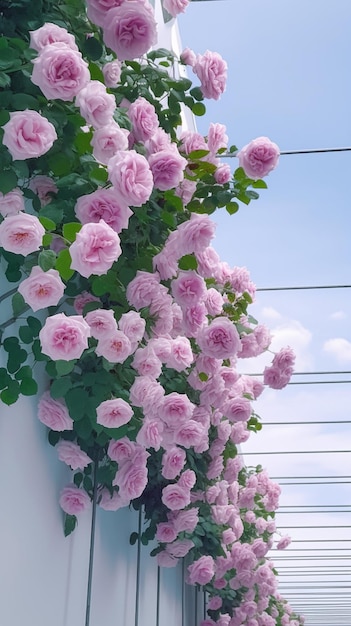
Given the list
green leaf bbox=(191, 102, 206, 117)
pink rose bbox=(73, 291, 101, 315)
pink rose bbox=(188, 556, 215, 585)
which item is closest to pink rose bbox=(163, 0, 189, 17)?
green leaf bbox=(191, 102, 206, 117)

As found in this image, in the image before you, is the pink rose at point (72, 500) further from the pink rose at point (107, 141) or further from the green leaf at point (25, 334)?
the pink rose at point (107, 141)

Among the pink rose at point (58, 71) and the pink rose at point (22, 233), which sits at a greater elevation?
the pink rose at point (58, 71)

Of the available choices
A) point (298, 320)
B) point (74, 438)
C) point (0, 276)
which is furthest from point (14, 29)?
point (298, 320)

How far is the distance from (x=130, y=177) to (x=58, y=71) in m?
0.24

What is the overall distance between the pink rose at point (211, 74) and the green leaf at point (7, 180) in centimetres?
73

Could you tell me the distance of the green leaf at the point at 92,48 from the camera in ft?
5.50

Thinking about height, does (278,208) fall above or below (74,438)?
above

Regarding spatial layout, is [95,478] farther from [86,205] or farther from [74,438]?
[86,205]

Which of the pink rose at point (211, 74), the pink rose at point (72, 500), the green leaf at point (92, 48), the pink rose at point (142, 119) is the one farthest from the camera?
the pink rose at point (72, 500)

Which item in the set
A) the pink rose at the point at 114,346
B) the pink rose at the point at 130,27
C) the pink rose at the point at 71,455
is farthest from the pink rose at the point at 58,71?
the pink rose at the point at 71,455

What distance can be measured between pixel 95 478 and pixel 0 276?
0.84 metres

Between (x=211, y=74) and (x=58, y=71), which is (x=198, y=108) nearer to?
(x=211, y=74)

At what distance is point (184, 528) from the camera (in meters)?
2.92

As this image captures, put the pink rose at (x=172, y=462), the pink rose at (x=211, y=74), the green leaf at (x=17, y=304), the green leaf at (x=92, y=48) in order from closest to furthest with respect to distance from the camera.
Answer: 1. the green leaf at (x=17, y=304)
2. the green leaf at (x=92, y=48)
3. the pink rose at (x=211, y=74)
4. the pink rose at (x=172, y=462)
